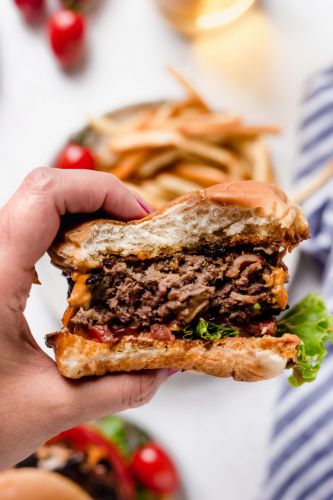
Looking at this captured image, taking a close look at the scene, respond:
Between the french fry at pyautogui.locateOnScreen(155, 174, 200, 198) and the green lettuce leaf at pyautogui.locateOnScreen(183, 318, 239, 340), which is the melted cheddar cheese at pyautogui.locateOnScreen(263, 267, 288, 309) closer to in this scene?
the green lettuce leaf at pyautogui.locateOnScreen(183, 318, 239, 340)

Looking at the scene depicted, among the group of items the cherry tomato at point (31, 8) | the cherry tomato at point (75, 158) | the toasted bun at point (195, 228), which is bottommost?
the cherry tomato at point (75, 158)

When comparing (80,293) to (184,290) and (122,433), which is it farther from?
(122,433)

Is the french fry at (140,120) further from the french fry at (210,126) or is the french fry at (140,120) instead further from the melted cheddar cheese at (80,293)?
the melted cheddar cheese at (80,293)

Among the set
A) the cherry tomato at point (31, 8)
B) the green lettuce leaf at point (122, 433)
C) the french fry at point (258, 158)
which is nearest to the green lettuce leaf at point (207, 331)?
the french fry at point (258, 158)

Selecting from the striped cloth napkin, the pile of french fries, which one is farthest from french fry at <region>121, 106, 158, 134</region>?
the striped cloth napkin

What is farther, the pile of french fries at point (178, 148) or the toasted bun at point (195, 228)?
the pile of french fries at point (178, 148)

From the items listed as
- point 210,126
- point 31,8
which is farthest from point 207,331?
point 31,8
